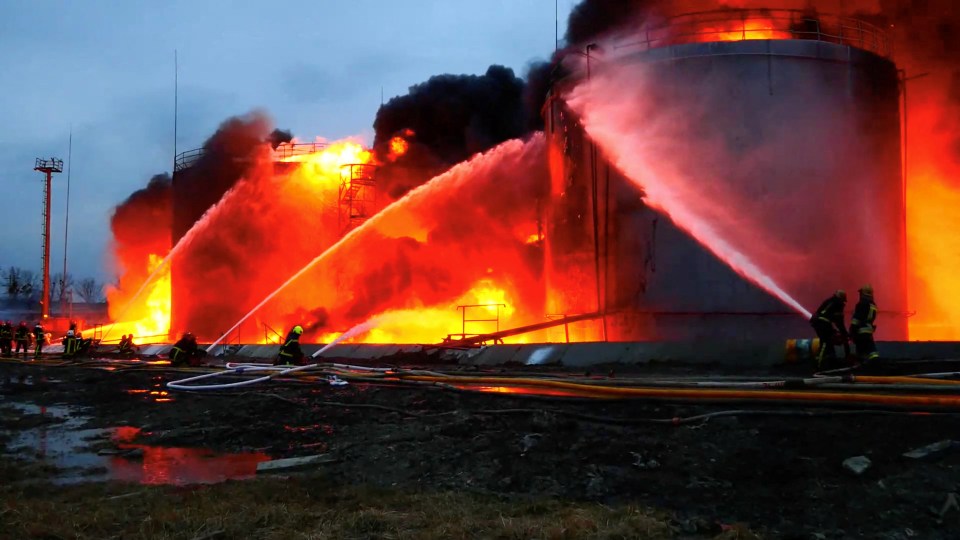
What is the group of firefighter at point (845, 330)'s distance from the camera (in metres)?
10.2

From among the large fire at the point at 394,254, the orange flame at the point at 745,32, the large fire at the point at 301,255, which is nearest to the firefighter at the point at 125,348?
the large fire at the point at 301,255

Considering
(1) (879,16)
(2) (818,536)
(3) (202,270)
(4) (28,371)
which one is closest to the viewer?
(2) (818,536)

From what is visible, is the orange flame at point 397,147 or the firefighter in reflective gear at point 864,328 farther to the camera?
the orange flame at point 397,147

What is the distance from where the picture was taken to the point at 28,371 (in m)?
20.0

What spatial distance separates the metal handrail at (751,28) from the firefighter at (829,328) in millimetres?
9673

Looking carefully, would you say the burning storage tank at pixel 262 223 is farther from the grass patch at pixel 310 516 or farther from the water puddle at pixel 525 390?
the grass patch at pixel 310 516

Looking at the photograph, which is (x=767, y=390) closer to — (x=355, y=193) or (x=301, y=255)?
(x=355, y=193)

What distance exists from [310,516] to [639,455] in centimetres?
272

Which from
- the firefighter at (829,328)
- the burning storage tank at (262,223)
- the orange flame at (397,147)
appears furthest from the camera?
the burning storage tank at (262,223)

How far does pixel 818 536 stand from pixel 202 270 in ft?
120

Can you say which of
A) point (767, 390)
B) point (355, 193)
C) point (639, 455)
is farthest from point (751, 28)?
point (355, 193)

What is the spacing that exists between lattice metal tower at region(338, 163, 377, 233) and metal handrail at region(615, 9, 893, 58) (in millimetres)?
17310

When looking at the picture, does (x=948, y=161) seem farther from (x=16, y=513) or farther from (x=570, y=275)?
(x=16, y=513)

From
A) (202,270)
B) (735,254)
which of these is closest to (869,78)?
(735,254)
